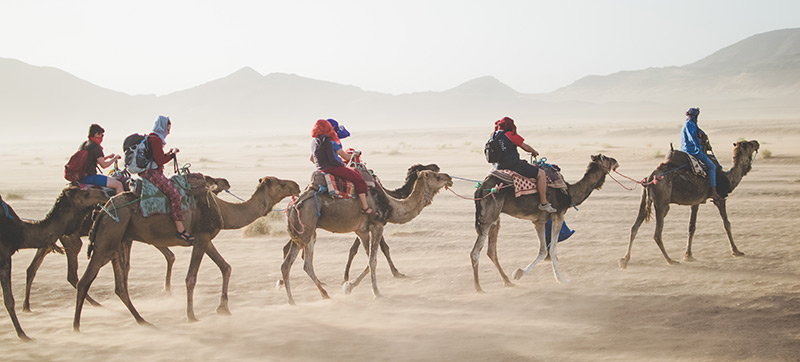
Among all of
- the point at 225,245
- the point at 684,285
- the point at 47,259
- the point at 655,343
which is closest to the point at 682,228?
the point at 684,285

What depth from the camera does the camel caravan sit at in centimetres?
938

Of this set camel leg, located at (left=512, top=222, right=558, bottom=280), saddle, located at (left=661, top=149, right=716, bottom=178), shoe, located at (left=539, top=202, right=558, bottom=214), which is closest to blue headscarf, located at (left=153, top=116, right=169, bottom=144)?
camel leg, located at (left=512, top=222, right=558, bottom=280)

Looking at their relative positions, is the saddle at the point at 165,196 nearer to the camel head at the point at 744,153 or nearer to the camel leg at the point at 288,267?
the camel leg at the point at 288,267

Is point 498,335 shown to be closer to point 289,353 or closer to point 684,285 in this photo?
point 289,353

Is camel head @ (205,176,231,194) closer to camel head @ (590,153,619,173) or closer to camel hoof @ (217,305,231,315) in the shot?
camel hoof @ (217,305,231,315)

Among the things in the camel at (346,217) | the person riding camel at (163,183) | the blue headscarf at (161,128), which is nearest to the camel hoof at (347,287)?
the camel at (346,217)

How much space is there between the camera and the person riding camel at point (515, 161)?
37.0ft

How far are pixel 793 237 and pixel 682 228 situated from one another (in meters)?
2.37

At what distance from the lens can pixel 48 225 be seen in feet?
30.7

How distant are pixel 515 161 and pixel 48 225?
707 centimetres

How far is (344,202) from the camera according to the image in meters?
10.8

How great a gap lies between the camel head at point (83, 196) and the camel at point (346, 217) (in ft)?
8.88

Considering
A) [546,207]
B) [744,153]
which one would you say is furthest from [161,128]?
[744,153]

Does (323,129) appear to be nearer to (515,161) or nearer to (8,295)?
(515,161)
